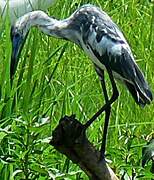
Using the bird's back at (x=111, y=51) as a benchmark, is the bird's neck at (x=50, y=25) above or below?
→ above

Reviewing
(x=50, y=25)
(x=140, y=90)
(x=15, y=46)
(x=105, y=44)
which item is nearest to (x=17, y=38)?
(x=15, y=46)

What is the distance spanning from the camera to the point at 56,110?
281 cm

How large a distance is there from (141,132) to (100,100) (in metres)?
0.23

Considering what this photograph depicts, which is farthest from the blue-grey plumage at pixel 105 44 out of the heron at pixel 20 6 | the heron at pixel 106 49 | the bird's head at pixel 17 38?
the heron at pixel 20 6

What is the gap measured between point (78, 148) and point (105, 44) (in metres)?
0.29

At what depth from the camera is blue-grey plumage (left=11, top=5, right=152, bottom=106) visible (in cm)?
202

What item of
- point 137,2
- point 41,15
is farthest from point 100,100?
point 137,2

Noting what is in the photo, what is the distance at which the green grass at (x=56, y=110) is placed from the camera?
206 centimetres

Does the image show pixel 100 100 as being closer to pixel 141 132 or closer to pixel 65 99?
pixel 141 132

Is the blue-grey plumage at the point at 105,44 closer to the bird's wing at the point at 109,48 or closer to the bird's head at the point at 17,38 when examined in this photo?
the bird's wing at the point at 109,48

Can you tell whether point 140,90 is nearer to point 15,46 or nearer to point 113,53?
point 113,53

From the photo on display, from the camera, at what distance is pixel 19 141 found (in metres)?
2.01

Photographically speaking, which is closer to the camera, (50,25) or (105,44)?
(105,44)

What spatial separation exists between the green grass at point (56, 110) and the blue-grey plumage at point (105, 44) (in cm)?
20
